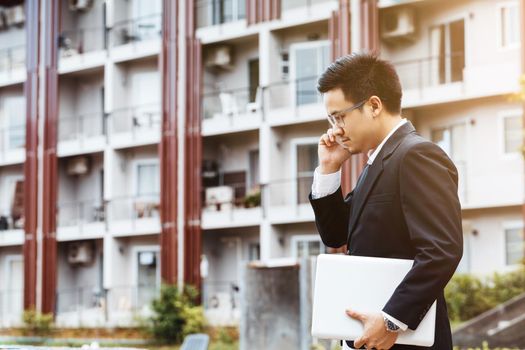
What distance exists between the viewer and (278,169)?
2086 centimetres

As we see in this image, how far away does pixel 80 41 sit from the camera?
81.9 feet

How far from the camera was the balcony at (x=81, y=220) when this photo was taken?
76.5 feet

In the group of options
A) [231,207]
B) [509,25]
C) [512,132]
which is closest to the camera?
[512,132]

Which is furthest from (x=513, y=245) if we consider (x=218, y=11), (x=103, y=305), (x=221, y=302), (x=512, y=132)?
(x=103, y=305)

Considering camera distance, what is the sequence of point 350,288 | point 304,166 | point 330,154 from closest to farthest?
point 350,288, point 330,154, point 304,166

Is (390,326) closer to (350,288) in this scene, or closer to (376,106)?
(350,288)

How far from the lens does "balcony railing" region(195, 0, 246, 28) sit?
21750 mm

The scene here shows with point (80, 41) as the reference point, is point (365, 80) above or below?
below

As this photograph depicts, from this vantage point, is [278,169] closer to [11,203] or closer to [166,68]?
[166,68]

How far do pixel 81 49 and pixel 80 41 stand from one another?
27 centimetres

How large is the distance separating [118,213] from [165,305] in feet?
12.4

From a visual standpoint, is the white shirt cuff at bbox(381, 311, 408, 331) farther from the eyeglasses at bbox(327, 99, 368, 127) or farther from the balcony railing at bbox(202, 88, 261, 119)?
the balcony railing at bbox(202, 88, 261, 119)

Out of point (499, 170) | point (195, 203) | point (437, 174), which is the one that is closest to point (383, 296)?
point (437, 174)

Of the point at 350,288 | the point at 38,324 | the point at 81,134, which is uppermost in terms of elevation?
the point at 81,134
